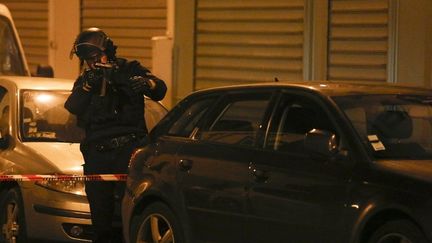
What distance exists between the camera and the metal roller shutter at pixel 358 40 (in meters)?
11.0

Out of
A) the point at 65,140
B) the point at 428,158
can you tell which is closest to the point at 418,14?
the point at 65,140

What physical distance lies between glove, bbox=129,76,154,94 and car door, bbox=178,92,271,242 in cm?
85

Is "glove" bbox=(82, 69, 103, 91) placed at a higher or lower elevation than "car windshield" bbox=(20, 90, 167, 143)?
higher

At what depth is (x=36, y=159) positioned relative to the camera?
8.16 meters

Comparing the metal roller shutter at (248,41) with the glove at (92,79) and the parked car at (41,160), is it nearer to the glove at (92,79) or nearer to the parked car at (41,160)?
the parked car at (41,160)

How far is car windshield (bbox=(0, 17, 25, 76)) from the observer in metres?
12.1

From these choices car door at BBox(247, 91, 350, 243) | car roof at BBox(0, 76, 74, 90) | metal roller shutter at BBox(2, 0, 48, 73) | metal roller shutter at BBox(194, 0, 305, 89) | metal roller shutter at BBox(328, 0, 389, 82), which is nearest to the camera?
car door at BBox(247, 91, 350, 243)

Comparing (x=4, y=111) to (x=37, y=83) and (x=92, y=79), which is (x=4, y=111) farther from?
(x=92, y=79)

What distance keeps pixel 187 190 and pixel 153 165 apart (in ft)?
1.72

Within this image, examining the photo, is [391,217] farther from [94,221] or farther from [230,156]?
[94,221]

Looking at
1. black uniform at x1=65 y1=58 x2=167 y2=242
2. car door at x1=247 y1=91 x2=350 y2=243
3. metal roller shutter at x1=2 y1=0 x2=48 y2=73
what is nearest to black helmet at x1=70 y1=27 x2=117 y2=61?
black uniform at x1=65 y1=58 x2=167 y2=242

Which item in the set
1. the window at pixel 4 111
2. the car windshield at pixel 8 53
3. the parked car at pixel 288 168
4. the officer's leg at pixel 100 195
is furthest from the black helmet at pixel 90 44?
the car windshield at pixel 8 53

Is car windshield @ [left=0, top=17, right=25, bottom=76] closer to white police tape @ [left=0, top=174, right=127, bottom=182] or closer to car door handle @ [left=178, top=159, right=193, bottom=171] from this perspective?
white police tape @ [left=0, top=174, right=127, bottom=182]

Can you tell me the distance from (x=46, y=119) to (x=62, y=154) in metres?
0.74
